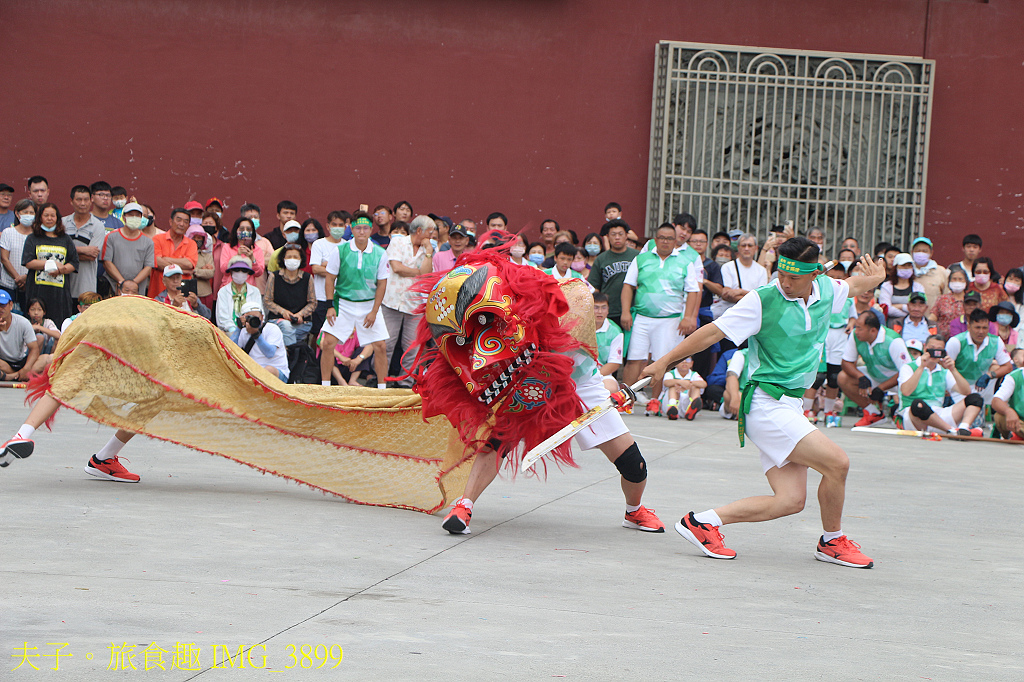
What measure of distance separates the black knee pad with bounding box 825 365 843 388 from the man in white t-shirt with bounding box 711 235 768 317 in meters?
1.12

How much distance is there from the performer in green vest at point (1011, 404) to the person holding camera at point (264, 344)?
20.5 feet

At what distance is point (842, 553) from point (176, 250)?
832 centimetres

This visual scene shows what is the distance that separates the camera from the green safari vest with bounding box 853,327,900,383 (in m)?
11.0

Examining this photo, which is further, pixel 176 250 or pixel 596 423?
pixel 176 250

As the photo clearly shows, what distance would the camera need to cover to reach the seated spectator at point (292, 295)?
11266mm

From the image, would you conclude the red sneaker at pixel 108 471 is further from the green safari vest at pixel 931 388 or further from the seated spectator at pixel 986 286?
the seated spectator at pixel 986 286

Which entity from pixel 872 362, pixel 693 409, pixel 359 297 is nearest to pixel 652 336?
pixel 693 409

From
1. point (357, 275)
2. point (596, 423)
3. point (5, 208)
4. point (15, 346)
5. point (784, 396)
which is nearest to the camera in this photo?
point (784, 396)

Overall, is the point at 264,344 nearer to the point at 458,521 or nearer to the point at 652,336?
the point at 652,336

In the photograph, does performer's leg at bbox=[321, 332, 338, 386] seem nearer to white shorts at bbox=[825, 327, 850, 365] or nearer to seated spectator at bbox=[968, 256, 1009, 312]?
white shorts at bbox=[825, 327, 850, 365]

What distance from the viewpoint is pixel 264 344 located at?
368 inches

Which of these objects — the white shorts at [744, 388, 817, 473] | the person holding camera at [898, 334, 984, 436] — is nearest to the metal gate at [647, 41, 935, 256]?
the person holding camera at [898, 334, 984, 436]

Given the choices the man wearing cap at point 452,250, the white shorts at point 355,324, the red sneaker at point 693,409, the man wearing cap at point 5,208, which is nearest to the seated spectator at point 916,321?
the red sneaker at point 693,409

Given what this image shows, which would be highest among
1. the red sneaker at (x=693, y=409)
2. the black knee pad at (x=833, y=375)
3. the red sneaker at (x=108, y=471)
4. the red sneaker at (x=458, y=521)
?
the red sneaker at (x=458, y=521)
